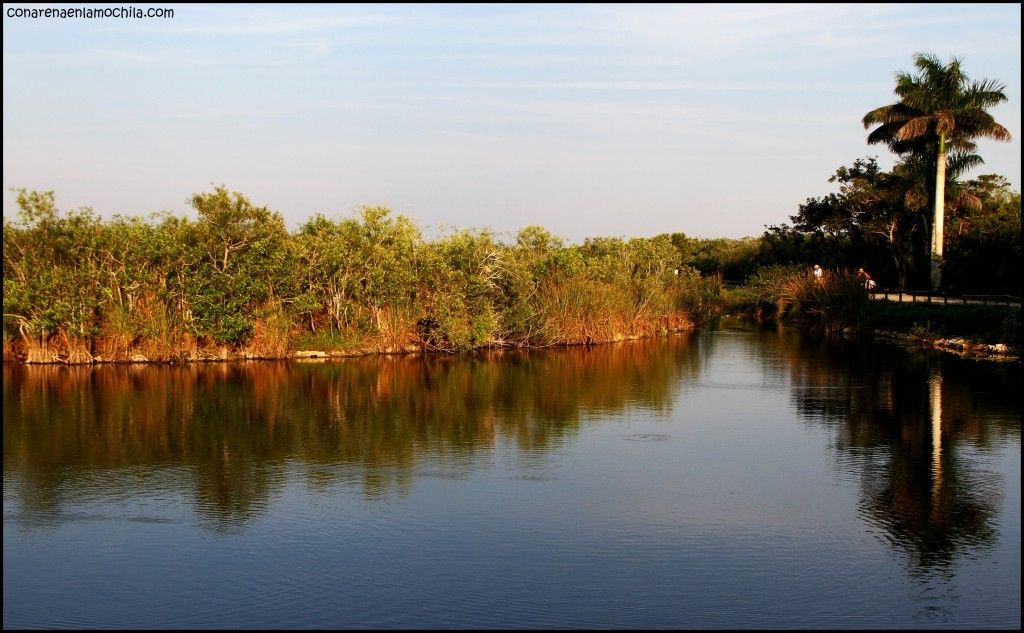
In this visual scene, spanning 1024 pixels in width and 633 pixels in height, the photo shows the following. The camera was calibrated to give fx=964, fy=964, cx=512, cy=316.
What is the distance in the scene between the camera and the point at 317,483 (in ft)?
45.4

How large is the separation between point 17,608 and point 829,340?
33967 millimetres

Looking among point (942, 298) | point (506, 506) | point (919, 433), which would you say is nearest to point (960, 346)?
point (942, 298)

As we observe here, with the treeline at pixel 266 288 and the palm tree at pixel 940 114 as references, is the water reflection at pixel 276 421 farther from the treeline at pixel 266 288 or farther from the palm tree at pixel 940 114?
the palm tree at pixel 940 114

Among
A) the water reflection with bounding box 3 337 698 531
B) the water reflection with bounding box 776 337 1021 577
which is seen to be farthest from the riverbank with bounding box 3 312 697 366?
the water reflection with bounding box 776 337 1021 577

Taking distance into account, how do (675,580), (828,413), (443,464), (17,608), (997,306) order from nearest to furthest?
(17,608) < (675,580) < (443,464) < (828,413) < (997,306)

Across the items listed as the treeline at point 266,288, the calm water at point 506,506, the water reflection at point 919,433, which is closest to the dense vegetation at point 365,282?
the treeline at point 266,288

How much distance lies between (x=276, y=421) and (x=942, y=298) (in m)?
33.5

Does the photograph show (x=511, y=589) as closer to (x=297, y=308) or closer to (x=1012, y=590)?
(x=1012, y=590)

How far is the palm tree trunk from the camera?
44.7m

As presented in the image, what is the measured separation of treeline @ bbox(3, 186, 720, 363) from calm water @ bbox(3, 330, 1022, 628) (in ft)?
11.1

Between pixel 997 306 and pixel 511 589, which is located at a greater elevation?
pixel 997 306

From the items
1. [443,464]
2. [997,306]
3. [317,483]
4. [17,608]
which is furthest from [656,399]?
[997,306]

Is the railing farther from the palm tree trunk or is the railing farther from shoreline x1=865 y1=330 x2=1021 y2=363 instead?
shoreline x1=865 y1=330 x2=1021 y2=363

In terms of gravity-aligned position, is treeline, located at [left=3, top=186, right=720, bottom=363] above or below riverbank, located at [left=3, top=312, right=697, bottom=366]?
→ above
